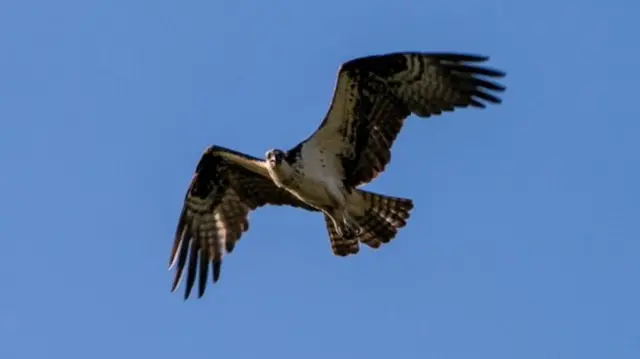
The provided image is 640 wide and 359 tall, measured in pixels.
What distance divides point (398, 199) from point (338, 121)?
131 centimetres

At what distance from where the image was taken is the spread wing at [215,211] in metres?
20.3

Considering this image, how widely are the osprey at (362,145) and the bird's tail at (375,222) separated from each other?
0.4 inches

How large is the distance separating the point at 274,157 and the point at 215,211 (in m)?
2.09

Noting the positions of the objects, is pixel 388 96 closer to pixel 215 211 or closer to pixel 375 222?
pixel 375 222

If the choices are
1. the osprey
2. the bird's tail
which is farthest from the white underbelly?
the bird's tail

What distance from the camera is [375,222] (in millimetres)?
20047

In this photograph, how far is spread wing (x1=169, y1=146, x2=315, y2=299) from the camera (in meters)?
20.3

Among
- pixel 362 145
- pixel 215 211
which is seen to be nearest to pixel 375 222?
pixel 362 145

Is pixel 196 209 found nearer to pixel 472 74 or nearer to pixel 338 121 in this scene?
pixel 338 121

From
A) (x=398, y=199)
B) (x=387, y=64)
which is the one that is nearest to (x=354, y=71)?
(x=387, y=64)

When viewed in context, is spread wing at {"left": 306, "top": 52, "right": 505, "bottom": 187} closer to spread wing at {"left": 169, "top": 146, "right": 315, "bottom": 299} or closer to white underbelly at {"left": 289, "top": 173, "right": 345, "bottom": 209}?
white underbelly at {"left": 289, "top": 173, "right": 345, "bottom": 209}

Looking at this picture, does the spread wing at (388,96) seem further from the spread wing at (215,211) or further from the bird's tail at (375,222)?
the spread wing at (215,211)

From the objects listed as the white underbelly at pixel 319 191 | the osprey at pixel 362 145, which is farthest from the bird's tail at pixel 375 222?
the white underbelly at pixel 319 191

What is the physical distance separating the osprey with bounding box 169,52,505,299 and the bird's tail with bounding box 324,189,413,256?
0.01 metres
